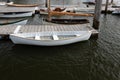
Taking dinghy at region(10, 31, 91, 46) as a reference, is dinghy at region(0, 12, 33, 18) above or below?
above

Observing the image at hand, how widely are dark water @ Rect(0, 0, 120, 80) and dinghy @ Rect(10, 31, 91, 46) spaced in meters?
0.51

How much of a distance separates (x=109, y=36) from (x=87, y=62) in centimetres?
668

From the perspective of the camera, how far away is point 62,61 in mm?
11945

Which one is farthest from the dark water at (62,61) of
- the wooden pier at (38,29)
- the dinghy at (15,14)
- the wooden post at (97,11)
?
the dinghy at (15,14)

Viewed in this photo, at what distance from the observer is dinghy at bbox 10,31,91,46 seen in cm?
1322

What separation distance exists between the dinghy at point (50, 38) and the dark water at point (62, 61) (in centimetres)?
51

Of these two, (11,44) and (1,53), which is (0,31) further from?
(1,53)

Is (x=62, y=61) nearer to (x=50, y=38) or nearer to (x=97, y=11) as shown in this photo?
(x=50, y=38)

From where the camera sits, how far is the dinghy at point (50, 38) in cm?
1322

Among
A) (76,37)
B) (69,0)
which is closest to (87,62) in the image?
(76,37)

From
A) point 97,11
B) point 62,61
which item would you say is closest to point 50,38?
point 62,61

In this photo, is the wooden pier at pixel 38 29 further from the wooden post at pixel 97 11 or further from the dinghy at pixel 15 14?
the dinghy at pixel 15 14

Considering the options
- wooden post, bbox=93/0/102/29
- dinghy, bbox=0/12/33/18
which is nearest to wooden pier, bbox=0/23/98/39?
wooden post, bbox=93/0/102/29

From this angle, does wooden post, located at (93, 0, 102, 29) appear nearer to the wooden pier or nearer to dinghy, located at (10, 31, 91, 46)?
the wooden pier
